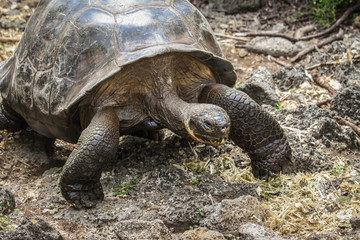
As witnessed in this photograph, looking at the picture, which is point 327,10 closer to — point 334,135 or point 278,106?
point 278,106

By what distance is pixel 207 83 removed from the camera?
4480mm

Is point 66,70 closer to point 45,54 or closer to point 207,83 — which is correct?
point 45,54

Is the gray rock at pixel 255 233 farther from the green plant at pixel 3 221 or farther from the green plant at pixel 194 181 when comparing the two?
the green plant at pixel 3 221

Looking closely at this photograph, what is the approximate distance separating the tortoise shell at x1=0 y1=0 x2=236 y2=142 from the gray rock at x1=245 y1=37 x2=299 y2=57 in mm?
3401

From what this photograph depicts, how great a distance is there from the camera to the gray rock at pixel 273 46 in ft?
Result: 25.9

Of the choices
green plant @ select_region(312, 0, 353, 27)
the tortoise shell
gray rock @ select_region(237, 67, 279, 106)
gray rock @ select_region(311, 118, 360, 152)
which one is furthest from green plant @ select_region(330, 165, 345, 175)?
green plant @ select_region(312, 0, 353, 27)

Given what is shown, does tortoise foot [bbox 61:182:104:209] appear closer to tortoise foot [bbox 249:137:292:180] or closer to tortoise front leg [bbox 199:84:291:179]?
tortoise front leg [bbox 199:84:291:179]

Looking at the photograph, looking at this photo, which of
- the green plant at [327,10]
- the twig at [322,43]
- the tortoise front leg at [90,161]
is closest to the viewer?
the tortoise front leg at [90,161]

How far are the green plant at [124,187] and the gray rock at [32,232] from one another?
117 centimetres

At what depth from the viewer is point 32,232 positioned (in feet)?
9.14

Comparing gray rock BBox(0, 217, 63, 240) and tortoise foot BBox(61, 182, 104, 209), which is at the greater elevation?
gray rock BBox(0, 217, 63, 240)

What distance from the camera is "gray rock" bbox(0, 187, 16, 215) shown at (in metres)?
3.52

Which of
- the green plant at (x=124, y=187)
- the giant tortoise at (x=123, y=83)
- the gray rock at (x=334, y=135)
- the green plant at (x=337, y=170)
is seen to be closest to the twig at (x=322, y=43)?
the gray rock at (x=334, y=135)

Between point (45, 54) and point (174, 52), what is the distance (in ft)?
4.15
